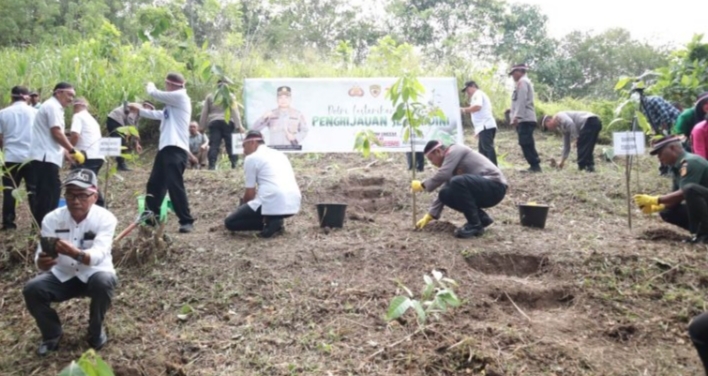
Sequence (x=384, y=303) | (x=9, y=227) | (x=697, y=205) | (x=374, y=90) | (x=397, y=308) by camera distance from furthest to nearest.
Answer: (x=374, y=90) < (x=9, y=227) < (x=697, y=205) < (x=384, y=303) < (x=397, y=308)

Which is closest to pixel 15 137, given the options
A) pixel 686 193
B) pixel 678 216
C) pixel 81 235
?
pixel 81 235

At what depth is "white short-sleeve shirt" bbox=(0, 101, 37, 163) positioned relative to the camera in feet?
18.8

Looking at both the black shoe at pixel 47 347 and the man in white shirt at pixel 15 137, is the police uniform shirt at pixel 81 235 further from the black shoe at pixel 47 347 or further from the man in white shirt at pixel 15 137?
the man in white shirt at pixel 15 137

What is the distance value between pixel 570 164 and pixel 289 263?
601 cm

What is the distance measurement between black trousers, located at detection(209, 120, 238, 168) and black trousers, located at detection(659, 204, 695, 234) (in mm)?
5567

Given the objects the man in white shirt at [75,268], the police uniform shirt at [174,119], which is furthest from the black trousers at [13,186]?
the man in white shirt at [75,268]

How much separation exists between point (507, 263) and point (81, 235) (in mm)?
3182

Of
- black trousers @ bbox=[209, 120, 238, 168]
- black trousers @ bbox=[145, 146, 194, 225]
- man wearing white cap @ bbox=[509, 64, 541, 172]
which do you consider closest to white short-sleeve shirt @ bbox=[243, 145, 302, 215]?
black trousers @ bbox=[145, 146, 194, 225]

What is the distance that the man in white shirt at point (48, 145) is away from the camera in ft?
17.0

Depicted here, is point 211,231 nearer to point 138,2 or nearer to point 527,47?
point 527,47

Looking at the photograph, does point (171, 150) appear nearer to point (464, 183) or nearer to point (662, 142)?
point (464, 183)

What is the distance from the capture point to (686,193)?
16.4ft

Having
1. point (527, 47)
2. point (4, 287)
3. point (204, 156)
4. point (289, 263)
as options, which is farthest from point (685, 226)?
point (527, 47)

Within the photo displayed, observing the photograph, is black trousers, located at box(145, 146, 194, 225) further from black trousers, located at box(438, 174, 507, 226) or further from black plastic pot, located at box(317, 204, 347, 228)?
black trousers, located at box(438, 174, 507, 226)
